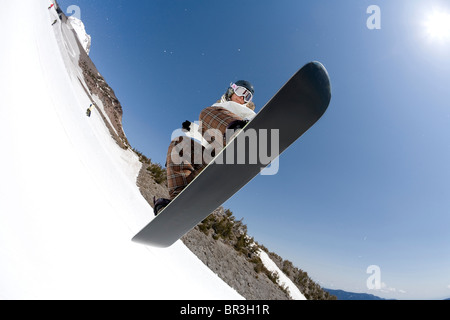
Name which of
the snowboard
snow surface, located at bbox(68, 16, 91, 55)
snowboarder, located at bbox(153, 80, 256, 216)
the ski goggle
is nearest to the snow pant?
snowboarder, located at bbox(153, 80, 256, 216)

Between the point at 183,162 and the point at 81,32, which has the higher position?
the point at 81,32

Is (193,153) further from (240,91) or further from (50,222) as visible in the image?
(50,222)

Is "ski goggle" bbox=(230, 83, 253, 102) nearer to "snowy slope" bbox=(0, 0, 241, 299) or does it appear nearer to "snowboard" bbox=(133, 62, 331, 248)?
"snowboard" bbox=(133, 62, 331, 248)

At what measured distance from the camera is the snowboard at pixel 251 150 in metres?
1.36

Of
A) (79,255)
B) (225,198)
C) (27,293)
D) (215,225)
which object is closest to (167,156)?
(225,198)

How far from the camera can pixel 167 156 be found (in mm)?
2270

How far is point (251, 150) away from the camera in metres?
1.61

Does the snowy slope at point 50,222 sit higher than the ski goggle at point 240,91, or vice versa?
the ski goggle at point 240,91

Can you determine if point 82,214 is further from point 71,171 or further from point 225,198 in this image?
point 225,198

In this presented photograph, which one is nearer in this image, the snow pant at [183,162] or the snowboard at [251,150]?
the snowboard at [251,150]

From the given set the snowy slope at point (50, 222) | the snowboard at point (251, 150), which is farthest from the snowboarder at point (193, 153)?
the snowy slope at point (50, 222)

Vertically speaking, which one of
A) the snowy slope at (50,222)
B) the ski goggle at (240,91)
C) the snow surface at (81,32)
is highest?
the snow surface at (81,32)

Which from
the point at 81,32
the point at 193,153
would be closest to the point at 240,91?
the point at 193,153

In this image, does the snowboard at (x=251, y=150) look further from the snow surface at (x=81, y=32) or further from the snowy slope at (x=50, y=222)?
the snow surface at (x=81, y=32)
